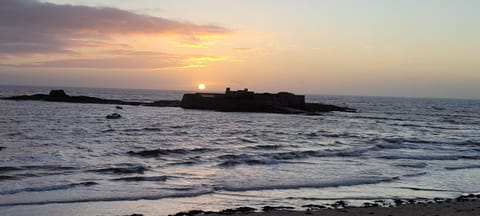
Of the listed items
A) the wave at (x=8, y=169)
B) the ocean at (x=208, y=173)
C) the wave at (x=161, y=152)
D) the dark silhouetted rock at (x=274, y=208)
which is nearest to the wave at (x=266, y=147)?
the ocean at (x=208, y=173)

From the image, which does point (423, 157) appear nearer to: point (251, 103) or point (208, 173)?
point (208, 173)

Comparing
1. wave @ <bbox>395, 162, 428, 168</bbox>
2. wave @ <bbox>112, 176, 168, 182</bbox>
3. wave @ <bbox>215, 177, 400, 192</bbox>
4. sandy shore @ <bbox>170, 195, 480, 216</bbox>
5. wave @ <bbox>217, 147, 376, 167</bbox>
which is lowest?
wave @ <bbox>217, 147, 376, 167</bbox>

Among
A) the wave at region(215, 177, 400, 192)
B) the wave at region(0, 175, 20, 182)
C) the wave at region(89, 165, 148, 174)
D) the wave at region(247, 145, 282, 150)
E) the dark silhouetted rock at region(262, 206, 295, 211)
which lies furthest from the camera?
the wave at region(247, 145, 282, 150)

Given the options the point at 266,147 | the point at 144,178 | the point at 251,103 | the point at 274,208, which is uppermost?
the point at 251,103

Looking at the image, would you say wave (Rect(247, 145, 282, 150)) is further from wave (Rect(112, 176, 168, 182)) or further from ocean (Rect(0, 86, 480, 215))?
wave (Rect(112, 176, 168, 182))

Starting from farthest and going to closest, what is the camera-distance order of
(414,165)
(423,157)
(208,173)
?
1. (423,157)
2. (414,165)
3. (208,173)

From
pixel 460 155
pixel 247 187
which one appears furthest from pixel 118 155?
pixel 460 155

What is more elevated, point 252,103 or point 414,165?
point 252,103

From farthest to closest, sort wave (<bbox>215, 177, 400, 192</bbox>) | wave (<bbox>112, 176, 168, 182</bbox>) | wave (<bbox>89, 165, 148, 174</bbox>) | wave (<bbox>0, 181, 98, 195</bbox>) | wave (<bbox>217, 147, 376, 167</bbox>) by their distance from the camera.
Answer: wave (<bbox>217, 147, 376, 167</bbox>)
wave (<bbox>89, 165, 148, 174</bbox>)
wave (<bbox>112, 176, 168, 182</bbox>)
wave (<bbox>215, 177, 400, 192</bbox>)
wave (<bbox>0, 181, 98, 195</bbox>)

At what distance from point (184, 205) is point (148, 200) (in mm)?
1277

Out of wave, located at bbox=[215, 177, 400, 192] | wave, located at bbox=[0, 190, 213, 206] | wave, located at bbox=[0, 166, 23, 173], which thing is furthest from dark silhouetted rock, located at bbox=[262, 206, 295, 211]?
wave, located at bbox=[0, 166, 23, 173]

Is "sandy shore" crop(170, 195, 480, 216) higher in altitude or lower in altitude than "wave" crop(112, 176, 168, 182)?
higher

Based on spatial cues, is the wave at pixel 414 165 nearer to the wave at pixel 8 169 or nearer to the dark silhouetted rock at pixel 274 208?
the dark silhouetted rock at pixel 274 208

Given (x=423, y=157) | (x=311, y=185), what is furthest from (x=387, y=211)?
(x=423, y=157)
